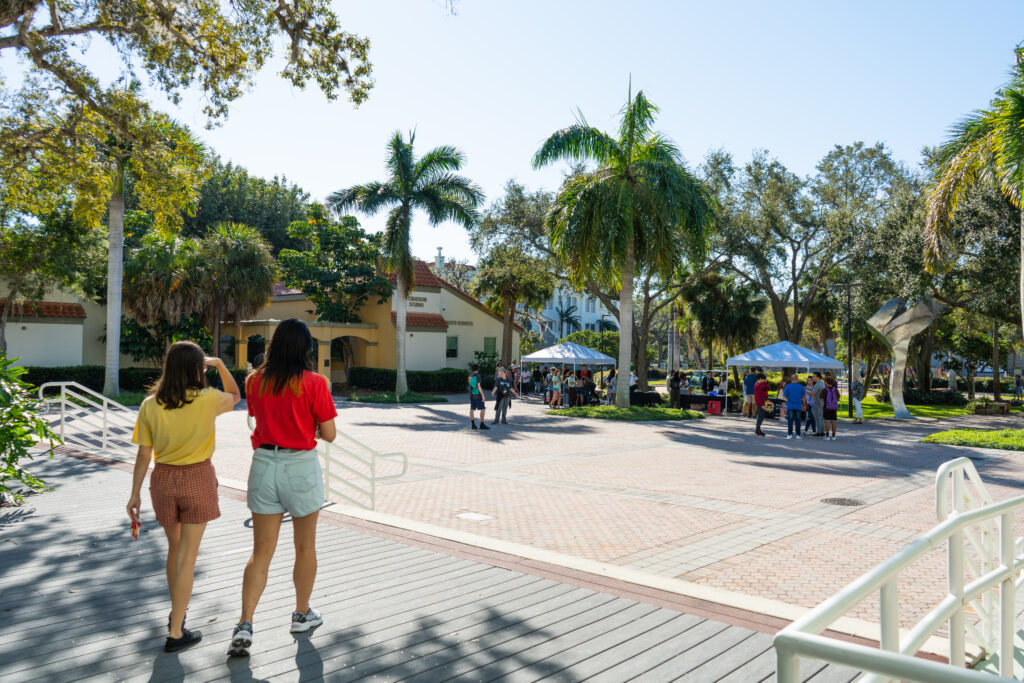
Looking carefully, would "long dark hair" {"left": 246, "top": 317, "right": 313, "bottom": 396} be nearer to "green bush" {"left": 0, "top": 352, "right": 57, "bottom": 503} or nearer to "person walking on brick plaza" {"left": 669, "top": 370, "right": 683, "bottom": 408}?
"green bush" {"left": 0, "top": 352, "right": 57, "bottom": 503}

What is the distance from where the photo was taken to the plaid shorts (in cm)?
416

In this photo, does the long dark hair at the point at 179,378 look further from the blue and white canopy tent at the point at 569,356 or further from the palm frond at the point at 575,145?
the blue and white canopy tent at the point at 569,356

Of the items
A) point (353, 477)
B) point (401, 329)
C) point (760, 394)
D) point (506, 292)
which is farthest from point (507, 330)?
point (353, 477)

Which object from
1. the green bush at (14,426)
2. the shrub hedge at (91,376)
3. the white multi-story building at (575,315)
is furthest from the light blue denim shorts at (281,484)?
the white multi-story building at (575,315)

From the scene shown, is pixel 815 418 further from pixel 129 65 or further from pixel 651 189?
pixel 129 65

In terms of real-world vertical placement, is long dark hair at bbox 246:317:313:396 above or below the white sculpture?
below

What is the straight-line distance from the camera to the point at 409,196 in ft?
91.0

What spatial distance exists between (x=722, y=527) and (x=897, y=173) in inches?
1288

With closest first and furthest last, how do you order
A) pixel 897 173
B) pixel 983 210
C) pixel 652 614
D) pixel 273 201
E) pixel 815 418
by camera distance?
pixel 652 614 → pixel 815 418 → pixel 983 210 → pixel 897 173 → pixel 273 201

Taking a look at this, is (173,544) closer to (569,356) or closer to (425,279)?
(569,356)

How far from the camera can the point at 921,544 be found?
9.11ft

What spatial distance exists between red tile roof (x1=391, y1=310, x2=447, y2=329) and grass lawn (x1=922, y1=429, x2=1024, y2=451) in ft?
79.6

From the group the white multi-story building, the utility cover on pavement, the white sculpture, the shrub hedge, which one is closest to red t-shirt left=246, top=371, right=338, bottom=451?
the utility cover on pavement

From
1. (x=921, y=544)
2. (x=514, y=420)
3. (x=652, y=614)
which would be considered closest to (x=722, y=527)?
(x=652, y=614)
